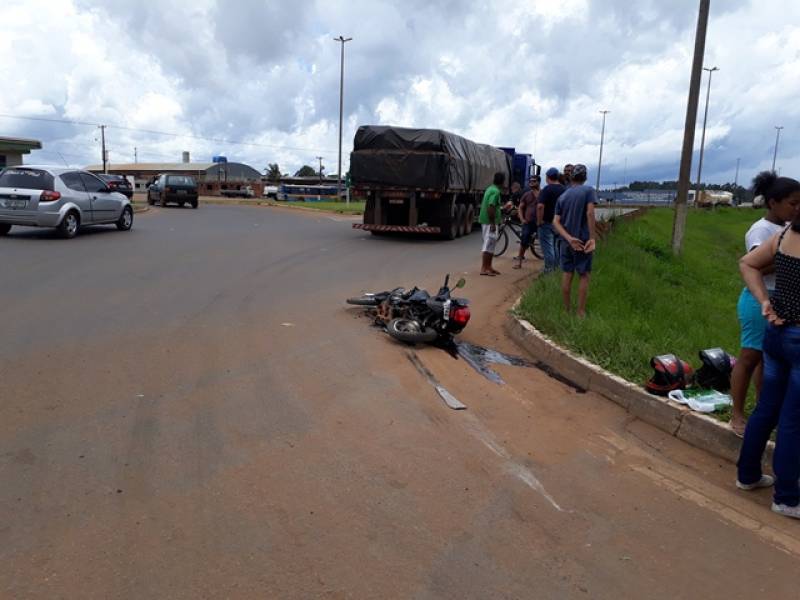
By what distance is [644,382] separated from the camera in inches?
212

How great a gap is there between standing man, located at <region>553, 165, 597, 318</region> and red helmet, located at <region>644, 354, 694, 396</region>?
2023 mm

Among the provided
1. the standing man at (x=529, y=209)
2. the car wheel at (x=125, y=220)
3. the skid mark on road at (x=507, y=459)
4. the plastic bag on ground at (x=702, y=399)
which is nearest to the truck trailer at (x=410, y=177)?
the standing man at (x=529, y=209)

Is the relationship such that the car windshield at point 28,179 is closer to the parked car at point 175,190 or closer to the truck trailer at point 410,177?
the truck trailer at point 410,177

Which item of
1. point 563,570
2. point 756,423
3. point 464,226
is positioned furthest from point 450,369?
point 464,226

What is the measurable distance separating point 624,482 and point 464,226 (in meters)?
16.4

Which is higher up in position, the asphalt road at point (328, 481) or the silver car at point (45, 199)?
the silver car at point (45, 199)

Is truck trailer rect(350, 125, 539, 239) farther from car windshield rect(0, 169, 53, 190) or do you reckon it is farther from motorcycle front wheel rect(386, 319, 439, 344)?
motorcycle front wheel rect(386, 319, 439, 344)

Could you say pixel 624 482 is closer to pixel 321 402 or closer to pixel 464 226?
pixel 321 402

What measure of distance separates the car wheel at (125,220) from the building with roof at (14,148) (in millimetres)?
27518

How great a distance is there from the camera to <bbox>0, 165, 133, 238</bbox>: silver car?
13992 mm

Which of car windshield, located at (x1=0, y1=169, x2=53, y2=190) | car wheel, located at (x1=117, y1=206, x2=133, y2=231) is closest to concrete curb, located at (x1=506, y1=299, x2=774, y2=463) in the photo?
car windshield, located at (x1=0, y1=169, x2=53, y2=190)

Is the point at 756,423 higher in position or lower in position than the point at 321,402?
higher

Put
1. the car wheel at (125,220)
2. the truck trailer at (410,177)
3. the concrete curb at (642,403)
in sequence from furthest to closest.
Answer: the truck trailer at (410,177) < the car wheel at (125,220) < the concrete curb at (642,403)

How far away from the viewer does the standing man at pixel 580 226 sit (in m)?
7.30
